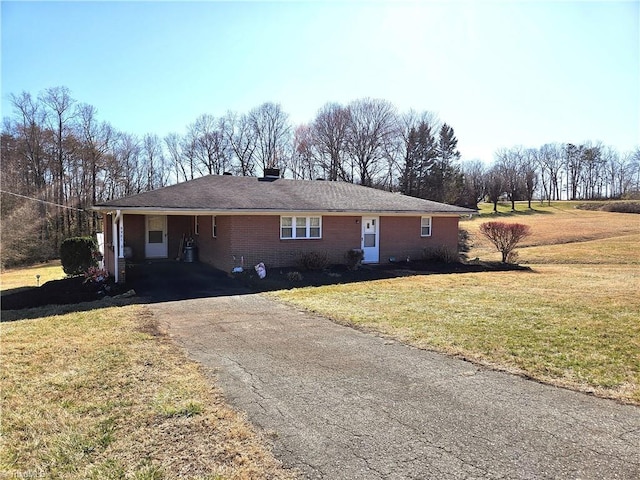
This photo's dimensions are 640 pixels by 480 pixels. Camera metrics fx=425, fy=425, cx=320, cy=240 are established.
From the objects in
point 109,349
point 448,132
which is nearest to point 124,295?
point 109,349

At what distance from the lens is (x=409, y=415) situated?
4160 mm

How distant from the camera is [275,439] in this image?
3.69 meters

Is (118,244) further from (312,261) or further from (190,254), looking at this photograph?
(312,261)

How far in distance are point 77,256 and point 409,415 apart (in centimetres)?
1941

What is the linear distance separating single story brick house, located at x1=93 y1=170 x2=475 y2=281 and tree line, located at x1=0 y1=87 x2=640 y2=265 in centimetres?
2063

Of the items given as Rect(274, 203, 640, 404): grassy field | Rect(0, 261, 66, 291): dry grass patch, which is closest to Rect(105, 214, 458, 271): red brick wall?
Rect(274, 203, 640, 404): grassy field

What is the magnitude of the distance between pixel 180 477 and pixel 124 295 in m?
9.77

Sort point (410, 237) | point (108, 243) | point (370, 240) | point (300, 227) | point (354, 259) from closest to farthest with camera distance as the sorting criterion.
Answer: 1. point (300, 227)
2. point (108, 243)
3. point (354, 259)
4. point (370, 240)
5. point (410, 237)

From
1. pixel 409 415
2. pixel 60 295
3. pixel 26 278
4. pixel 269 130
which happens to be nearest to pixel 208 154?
pixel 269 130

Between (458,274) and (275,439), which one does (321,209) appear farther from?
(275,439)

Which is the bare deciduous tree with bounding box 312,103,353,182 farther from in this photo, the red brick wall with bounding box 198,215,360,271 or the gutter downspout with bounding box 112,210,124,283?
the gutter downspout with bounding box 112,210,124,283

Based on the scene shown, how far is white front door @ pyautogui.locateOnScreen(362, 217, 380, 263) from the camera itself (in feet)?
59.8

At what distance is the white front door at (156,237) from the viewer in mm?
18578

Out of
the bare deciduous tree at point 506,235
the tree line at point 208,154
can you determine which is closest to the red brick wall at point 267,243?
the bare deciduous tree at point 506,235
